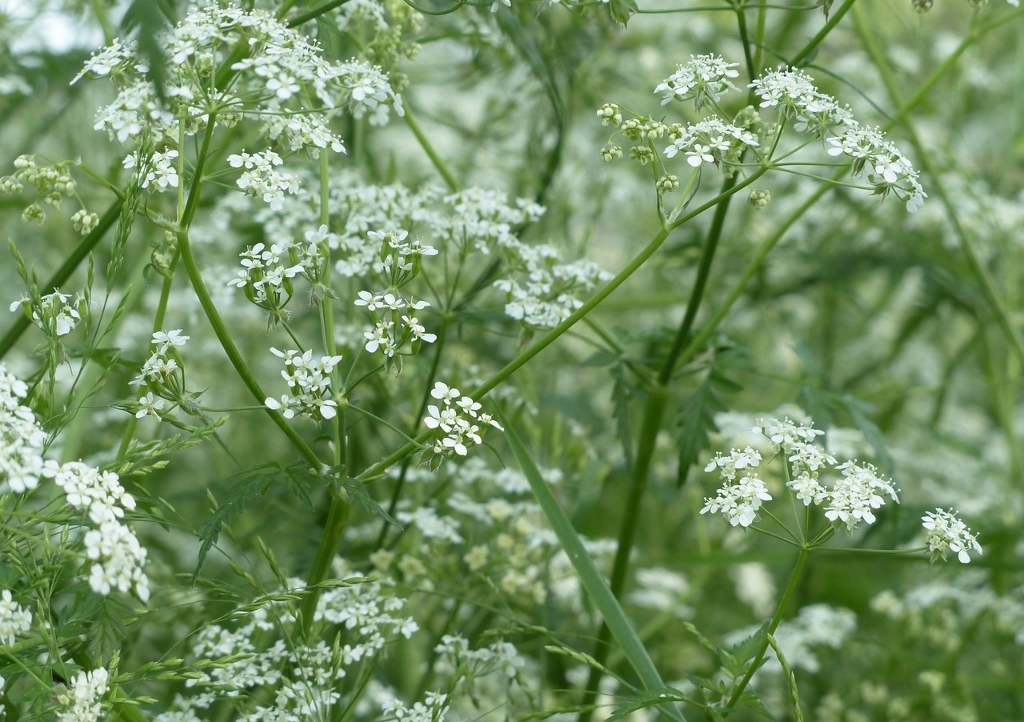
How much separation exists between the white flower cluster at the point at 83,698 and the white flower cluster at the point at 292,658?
0.15 metres

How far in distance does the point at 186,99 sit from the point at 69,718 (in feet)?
2.31

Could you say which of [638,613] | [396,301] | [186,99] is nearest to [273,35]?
[186,99]

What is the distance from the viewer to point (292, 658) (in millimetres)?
1407

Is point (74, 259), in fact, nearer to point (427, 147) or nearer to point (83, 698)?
point (427, 147)

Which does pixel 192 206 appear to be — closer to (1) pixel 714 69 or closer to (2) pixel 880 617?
(1) pixel 714 69

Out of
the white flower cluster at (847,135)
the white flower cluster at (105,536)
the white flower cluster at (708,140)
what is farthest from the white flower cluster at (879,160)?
the white flower cluster at (105,536)

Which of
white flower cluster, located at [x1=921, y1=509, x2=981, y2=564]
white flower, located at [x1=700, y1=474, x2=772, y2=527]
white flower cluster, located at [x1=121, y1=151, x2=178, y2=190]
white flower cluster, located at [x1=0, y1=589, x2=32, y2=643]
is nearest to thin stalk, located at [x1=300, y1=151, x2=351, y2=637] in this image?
white flower cluster, located at [x1=121, y1=151, x2=178, y2=190]

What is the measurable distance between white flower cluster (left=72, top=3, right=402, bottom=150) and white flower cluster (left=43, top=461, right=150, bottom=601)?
410 millimetres

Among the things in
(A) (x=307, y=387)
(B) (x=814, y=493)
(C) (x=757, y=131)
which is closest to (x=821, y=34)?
(C) (x=757, y=131)

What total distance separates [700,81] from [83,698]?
3.42 feet

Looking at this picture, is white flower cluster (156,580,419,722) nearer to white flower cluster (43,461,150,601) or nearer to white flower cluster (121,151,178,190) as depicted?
white flower cluster (43,461,150,601)

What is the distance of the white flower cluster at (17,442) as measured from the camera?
104 cm

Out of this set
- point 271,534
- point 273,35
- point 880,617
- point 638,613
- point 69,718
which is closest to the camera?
point 69,718

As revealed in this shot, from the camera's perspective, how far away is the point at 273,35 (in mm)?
1243
